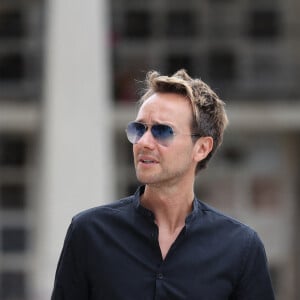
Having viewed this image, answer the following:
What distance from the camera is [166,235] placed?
3908mm

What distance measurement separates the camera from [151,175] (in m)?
3.81

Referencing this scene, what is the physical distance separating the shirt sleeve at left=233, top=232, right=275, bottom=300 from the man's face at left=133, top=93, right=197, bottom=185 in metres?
0.30

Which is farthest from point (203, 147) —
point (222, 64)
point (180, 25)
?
point (180, 25)

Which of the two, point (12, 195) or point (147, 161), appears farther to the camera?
point (12, 195)

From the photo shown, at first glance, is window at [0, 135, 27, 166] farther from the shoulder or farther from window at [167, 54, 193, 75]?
the shoulder

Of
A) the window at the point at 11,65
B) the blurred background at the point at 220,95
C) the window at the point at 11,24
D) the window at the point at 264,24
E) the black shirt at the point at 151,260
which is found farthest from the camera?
the window at the point at 264,24

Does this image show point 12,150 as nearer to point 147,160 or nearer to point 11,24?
point 11,24

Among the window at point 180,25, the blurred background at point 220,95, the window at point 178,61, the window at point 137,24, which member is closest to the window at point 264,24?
the blurred background at point 220,95

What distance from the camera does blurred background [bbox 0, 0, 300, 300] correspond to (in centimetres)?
2381

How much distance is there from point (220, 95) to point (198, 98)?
65.7 feet

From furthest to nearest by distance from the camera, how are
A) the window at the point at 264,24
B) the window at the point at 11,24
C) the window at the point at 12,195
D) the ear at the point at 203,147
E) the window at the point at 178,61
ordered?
the window at the point at 264,24
the window at the point at 178,61
the window at the point at 11,24
the window at the point at 12,195
the ear at the point at 203,147

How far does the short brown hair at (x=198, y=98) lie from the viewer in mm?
3883

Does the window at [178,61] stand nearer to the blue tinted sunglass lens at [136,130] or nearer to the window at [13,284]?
the window at [13,284]

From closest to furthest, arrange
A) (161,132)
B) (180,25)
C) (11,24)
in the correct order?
(161,132) < (11,24) < (180,25)
